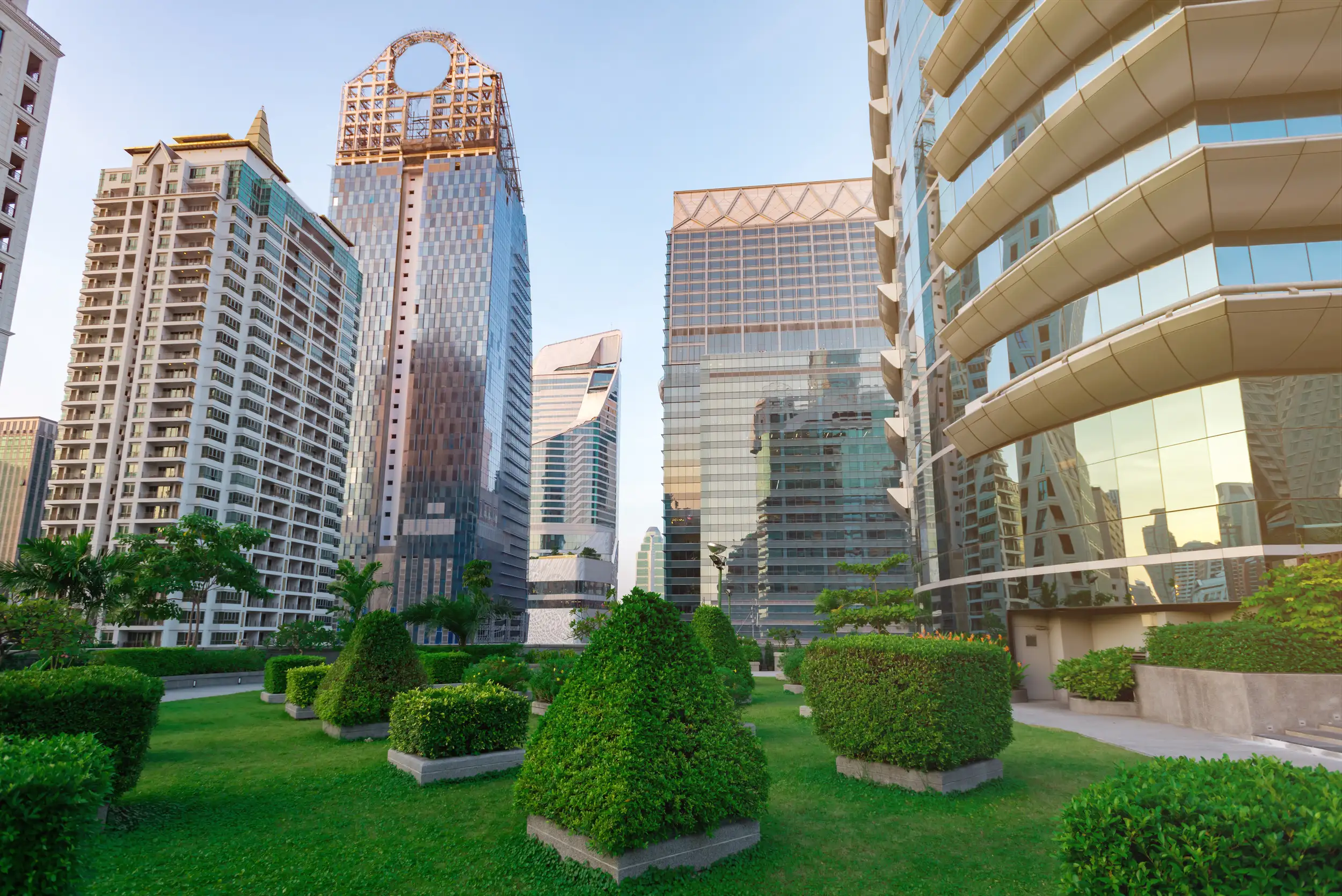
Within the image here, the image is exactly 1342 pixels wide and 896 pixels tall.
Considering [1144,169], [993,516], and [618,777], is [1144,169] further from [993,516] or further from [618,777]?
[618,777]

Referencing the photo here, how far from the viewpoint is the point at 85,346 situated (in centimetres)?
9119

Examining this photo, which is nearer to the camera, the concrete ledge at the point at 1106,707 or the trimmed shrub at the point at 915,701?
the trimmed shrub at the point at 915,701

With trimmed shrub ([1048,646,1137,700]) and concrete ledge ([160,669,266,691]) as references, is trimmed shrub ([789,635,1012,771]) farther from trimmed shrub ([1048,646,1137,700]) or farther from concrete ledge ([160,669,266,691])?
concrete ledge ([160,669,266,691])

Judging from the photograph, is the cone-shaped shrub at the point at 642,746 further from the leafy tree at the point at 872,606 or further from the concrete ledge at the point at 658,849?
the leafy tree at the point at 872,606

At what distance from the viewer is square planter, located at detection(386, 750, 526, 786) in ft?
36.8

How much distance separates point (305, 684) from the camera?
18875 mm

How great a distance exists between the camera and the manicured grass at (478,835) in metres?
7.15

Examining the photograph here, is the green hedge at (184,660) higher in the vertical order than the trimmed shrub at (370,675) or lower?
lower

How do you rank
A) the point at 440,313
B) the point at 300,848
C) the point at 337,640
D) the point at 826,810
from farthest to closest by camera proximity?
the point at 440,313 < the point at 337,640 < the point at 826,810 < the point at 300,848

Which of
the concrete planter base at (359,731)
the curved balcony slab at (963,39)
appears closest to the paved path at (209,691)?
the concrete planter base at (359,731)

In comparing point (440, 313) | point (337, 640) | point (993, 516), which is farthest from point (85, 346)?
→ point (993, 516)

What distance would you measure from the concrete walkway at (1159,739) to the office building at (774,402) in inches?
3125

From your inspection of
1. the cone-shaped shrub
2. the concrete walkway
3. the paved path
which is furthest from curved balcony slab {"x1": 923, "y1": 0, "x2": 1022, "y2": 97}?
the paved path

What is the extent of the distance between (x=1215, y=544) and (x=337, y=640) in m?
54.2
